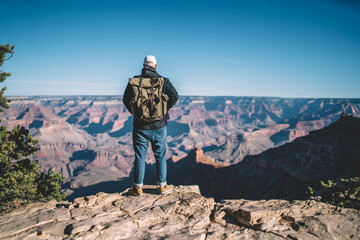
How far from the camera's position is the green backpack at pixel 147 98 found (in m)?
3.55

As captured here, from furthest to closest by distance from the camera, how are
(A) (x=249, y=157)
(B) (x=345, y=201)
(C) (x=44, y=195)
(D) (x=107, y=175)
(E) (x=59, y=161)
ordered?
(E) (x=59, y=161), (D) (x=107, y=175), (A) (x=249, y=157), (C) (x=44, y=195), (B) (x=345, y=201)

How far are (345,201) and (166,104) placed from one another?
16.3 ft

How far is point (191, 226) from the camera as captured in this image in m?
3.19

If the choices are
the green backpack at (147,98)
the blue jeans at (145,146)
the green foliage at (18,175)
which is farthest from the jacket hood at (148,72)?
the green foliage at (18,175)

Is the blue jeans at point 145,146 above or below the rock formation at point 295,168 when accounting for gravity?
above

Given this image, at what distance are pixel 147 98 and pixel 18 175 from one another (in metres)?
8.47

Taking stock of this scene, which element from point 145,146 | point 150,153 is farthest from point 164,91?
point 150,153

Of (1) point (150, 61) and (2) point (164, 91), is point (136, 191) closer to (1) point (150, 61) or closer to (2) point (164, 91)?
(2) point (164, 91)

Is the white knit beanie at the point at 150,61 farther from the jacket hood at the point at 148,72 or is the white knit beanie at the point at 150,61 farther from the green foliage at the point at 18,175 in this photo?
the green foliage at the point at 18,175

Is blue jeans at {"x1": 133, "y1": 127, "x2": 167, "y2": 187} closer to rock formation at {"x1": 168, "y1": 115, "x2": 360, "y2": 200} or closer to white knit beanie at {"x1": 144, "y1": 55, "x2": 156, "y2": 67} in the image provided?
white knit beanie at {"x1": 144, "y1": 55, "x2": 156, "y2": 67}

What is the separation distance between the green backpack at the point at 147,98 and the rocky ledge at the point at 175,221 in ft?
5.82

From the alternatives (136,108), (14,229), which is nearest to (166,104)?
(136,108)

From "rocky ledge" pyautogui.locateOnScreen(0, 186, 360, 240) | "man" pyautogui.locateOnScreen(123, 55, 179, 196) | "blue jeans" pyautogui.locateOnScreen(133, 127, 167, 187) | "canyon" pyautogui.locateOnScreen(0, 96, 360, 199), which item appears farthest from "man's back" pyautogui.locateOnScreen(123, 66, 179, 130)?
"canyon" pyautogui.locateOnScreen(0, 96, 360, 199)

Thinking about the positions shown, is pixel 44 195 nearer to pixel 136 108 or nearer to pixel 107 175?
pixel 136 108
